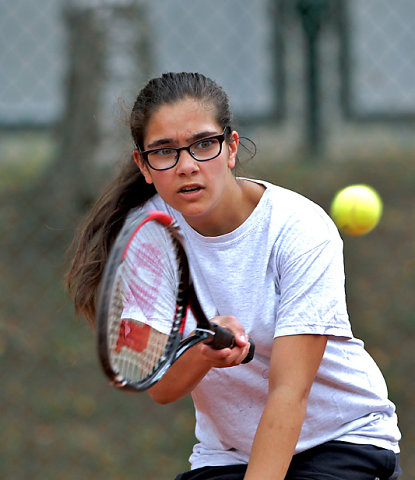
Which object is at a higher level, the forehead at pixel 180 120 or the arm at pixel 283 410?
the forehead at pixel 180 120

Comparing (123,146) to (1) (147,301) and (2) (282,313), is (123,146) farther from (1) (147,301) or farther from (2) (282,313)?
(2) (282,313)

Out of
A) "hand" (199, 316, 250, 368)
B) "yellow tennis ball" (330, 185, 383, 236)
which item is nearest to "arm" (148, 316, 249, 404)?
"hand" (199, 316, 250, 368)

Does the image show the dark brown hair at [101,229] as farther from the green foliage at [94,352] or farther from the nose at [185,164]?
the green foliage at [94,352]

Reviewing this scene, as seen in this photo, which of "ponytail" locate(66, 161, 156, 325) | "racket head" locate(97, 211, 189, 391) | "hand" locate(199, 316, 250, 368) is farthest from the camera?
"ponytail" locate(66, 161, 156, 325)

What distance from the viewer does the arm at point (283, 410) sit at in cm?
212

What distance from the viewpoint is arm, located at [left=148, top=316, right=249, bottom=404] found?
212 cm

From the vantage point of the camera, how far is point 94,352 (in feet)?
14.7

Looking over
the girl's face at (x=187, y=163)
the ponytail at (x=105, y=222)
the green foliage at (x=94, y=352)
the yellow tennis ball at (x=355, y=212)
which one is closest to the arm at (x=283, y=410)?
the girl's face at (x=187, y=163)

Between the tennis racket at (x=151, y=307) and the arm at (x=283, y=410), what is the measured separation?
0.09 m

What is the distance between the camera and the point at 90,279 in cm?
255

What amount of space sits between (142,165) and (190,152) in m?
0.19

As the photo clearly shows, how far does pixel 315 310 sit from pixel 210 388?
409mm

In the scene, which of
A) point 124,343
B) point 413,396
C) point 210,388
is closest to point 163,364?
point 124,343

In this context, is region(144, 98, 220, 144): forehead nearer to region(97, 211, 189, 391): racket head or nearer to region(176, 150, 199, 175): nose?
region(176, 150, 199, 175): nose
